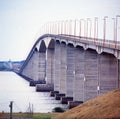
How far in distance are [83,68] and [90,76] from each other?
4325 mm

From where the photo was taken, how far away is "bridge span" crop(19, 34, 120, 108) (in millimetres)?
39938

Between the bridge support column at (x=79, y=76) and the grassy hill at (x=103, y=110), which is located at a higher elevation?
the bridge support column at (x=79, y=76)

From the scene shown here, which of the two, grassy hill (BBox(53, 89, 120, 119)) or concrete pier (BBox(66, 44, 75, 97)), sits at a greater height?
concrete pier (BBox(66, 44, 75, 97))

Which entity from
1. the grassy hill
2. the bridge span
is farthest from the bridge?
the grassy hill

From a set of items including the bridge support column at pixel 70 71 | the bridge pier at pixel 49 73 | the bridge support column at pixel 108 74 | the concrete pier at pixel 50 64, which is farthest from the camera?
→ the concrete pier at pixel 50 64

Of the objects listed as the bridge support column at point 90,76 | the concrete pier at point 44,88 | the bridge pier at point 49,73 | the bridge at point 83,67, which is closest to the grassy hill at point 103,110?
the bridge at point 83,67

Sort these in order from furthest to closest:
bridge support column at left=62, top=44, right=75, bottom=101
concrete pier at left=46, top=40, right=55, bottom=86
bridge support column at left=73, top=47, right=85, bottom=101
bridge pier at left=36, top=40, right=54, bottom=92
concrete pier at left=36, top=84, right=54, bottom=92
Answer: concrete pier at left=46, top=40, right=55, bottom=86 → bridge pier at left=36, top=40, right=54, bottom=92 → concrete pier at left=36, top=84, right=54, bottom=92 → bridge support column at left=62, top=44, right=75, bottom=101 → bridge support column at left=73, top=47, right=85, bottom=101

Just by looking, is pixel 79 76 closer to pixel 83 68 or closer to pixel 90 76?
pixel 83 68

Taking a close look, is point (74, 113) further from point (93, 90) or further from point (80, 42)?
point (80, 42)

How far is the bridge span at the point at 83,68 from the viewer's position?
3994 cm

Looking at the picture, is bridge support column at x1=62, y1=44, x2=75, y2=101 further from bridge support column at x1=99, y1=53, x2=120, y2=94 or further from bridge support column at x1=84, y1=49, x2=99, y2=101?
bridge support column at x1=99, y1=53, x2=120, y2=94

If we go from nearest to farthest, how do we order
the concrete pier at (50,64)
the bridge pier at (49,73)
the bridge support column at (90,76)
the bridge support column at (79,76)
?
the bridge support column at (90,76) → the bridge support column at (79,76) → the bridge pier at (49,73) → the concrete pier at (50,64)

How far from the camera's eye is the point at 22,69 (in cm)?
12144

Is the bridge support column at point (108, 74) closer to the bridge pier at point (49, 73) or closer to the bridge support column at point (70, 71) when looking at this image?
the bridge support column at point (70, 71)
